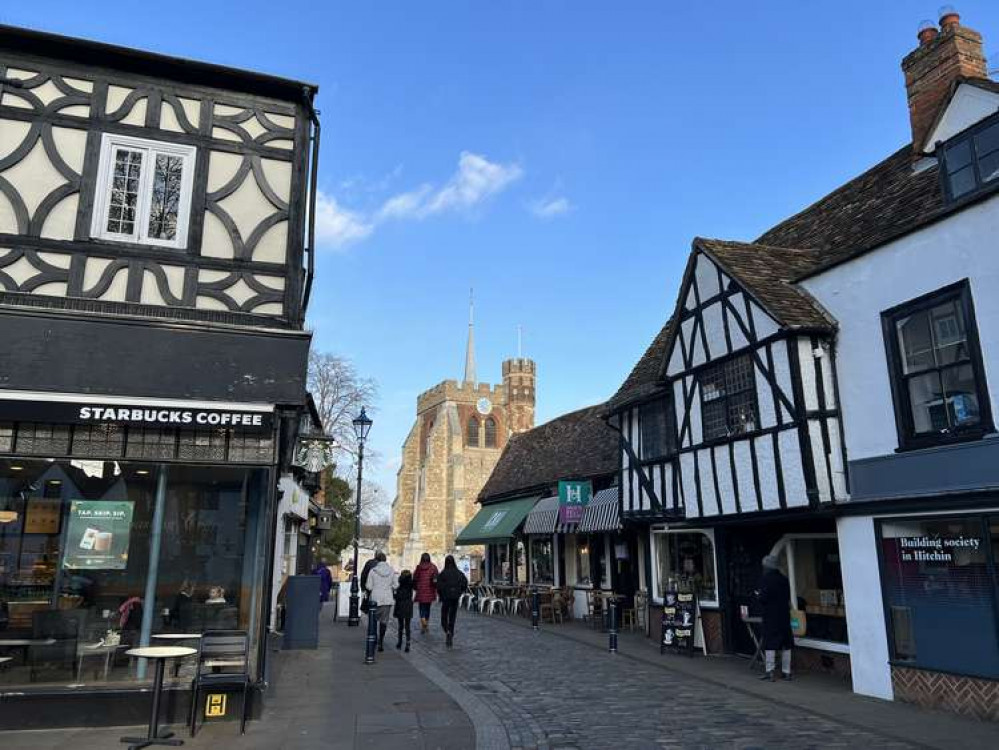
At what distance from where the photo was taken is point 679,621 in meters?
13.6

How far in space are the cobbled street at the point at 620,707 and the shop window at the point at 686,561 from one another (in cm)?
208

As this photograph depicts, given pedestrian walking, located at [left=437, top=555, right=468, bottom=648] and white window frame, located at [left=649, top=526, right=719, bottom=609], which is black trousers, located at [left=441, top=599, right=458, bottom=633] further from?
white window frame, located at [left=649, top=526, right=719, bottom=609]

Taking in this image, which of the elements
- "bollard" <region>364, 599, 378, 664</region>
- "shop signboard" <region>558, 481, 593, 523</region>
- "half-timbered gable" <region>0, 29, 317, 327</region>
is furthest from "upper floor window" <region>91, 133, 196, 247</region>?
"shop signboard" <region>558, 481, 593, 523</region>

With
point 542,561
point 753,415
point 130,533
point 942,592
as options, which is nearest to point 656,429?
point 753,415

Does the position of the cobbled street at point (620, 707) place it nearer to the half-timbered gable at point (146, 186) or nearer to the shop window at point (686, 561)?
the shop window at point (686, 561)

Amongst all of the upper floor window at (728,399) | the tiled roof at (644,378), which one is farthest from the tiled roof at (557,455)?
the upper floor window at (728,399)

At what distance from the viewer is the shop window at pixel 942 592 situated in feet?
27.5

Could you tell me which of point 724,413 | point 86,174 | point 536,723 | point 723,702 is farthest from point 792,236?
point 86,174

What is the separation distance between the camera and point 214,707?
764cm

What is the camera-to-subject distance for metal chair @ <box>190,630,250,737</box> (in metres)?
7.61

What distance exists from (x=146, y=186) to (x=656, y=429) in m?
11.0

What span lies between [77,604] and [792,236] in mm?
13458

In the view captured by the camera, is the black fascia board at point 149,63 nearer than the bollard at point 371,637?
Yes

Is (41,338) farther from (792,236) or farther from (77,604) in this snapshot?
(792,236)
